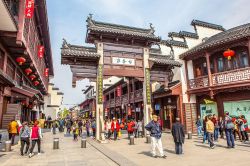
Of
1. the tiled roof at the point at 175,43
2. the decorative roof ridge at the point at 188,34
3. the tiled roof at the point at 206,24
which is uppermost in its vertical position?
the tiled roof at the point at 206,24

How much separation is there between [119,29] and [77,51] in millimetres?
4152

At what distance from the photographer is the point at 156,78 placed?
18.0 meters

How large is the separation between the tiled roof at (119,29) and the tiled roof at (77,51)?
1.67 m

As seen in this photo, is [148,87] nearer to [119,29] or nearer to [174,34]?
[119,29]

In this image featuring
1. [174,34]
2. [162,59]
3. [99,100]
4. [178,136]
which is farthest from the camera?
[174,34]

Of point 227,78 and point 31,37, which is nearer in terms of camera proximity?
point 227,78

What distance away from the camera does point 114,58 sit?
53.1 ft

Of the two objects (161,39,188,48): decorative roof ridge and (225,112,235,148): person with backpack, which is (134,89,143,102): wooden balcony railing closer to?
(161,39,188,48): decorative roof ridge

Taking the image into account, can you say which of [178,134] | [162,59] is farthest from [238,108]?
[178,134]

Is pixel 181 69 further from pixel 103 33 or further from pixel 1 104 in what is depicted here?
pixel 1 104

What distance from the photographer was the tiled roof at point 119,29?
51.1ft

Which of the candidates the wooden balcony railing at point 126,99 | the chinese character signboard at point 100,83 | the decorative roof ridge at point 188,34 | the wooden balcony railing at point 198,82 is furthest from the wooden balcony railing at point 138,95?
the chinese character signboard at point 100,83

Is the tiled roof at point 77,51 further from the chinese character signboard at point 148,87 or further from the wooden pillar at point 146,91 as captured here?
the chinese character signboard at point 148,87

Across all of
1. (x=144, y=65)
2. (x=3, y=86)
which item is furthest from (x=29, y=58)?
(x=144, y=65)
